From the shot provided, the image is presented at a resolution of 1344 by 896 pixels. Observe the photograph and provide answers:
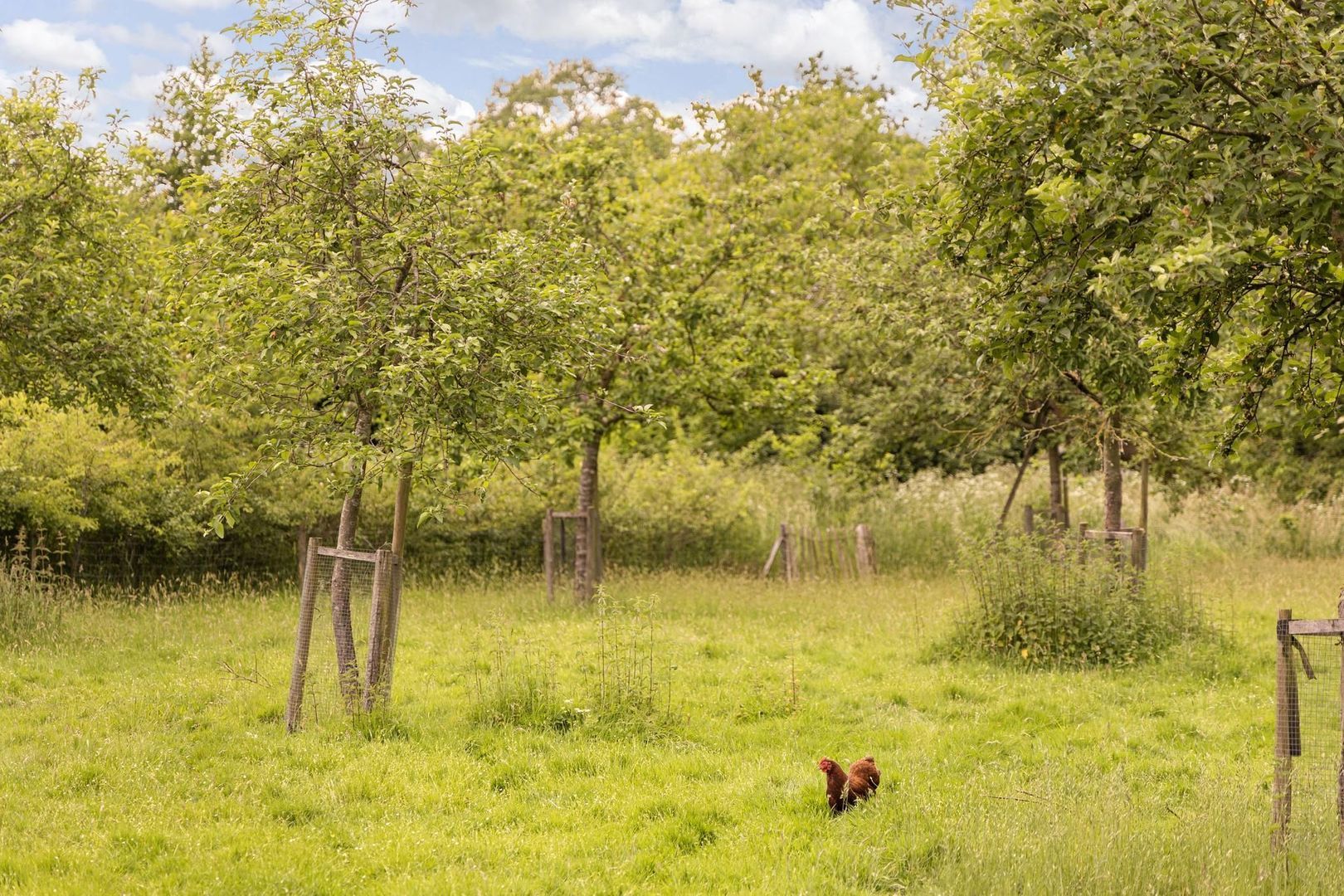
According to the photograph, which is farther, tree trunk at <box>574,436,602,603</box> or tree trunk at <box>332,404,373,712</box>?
tree trunk at <box>574,436,602,603</box>

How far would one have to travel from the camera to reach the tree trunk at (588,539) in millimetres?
18125

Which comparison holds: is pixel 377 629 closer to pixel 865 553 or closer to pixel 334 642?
pixel 334 642

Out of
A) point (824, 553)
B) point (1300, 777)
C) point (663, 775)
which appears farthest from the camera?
point (824, 553)

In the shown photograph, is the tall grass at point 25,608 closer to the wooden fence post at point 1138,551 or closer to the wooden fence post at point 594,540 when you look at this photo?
the wooden fence post at point 594,540

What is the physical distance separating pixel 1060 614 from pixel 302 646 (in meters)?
8.33

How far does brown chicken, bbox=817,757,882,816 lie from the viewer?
796 cm

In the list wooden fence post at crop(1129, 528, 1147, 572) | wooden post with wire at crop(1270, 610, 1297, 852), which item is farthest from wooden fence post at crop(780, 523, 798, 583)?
wooden post with wire at crop(1270, 610, 1297, 852)

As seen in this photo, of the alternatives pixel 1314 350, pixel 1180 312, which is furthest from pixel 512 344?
pixel 1314 350

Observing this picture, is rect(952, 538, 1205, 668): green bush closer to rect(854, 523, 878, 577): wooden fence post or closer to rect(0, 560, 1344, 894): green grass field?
rect(0, 560, 1344, 894): green grass field

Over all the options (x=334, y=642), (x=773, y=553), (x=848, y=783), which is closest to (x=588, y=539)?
(x=773, y=553)

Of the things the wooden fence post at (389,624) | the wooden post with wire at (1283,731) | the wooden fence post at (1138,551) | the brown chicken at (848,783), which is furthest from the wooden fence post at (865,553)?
the wooden post with wire at (1283,731)

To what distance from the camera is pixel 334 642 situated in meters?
10.3

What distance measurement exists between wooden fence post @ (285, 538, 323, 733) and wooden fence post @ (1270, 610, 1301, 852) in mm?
7587

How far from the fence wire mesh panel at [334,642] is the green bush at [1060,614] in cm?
687
